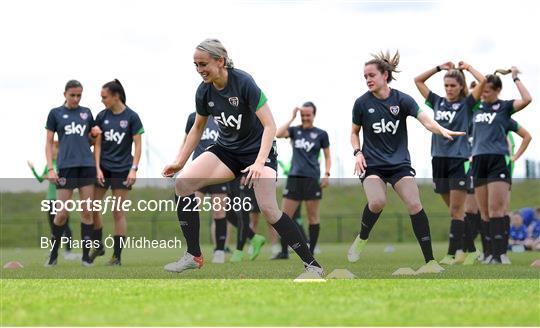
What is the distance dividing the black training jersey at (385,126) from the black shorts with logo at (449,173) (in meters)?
2.85

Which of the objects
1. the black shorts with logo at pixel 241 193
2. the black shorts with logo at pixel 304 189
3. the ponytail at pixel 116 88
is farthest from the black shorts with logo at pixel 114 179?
the black shorts with logo at pixel 304 189

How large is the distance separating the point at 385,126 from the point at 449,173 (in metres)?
3.12

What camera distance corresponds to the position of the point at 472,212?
16312 millimetres

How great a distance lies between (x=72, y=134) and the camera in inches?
587

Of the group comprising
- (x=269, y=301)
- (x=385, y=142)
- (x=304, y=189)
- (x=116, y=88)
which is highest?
(x=116, y=88)

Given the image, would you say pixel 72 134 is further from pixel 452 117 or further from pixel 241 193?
pixel 452 117

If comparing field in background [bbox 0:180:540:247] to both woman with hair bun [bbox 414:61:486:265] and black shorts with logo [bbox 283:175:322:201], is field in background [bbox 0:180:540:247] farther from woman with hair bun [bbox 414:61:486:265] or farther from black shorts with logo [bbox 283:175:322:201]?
woman with hair bun [bbox 414:61:486:265]

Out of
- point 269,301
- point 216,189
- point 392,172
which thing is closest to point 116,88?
point 216,189

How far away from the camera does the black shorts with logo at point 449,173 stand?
567 inches

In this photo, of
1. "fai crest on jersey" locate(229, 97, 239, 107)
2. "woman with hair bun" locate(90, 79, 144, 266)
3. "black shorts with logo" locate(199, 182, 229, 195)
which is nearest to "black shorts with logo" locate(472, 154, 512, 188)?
"black shorts with logo" locate(199, 182, 229, 195)

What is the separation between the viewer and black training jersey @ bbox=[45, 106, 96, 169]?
1486 centimetres

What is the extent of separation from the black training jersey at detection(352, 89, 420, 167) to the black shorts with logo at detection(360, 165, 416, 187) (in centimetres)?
4

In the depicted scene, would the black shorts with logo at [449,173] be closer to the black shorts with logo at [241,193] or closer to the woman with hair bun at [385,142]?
the woman with hair bun at [385,142]

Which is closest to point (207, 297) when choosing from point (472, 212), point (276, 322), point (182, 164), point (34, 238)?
point (276, 322)
